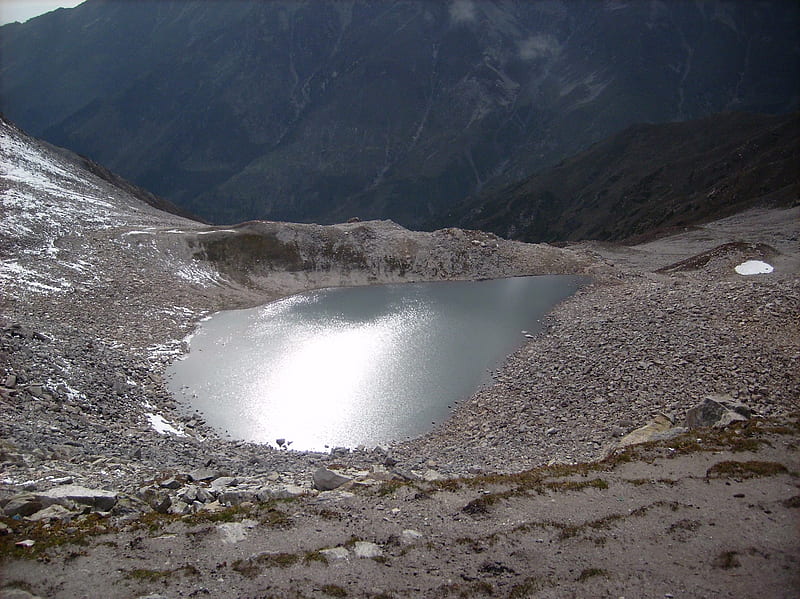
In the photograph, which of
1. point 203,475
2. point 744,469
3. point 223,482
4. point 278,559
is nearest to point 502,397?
point 744,469

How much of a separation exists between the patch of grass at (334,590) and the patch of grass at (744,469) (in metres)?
12.4

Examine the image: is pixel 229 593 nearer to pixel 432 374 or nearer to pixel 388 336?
pixel 432 374

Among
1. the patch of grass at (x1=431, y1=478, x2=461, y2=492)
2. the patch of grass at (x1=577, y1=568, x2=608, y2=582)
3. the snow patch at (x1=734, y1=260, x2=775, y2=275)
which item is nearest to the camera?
the patch of grass at (x1=577, y1=568, x2=608, y2=582)

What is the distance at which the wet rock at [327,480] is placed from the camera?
19.9 meters

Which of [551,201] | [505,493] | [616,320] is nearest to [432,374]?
[616,320]

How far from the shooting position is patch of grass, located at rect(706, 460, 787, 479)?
708 inches

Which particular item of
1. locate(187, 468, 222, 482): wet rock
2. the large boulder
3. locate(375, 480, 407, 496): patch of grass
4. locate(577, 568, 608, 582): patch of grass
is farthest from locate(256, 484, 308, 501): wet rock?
the large boulder

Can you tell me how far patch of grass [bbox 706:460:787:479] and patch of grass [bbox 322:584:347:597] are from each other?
12.4 metres

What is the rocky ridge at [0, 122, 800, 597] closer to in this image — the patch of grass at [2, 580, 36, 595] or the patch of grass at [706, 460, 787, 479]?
the patch of grass at [2, 580, 36, 595]

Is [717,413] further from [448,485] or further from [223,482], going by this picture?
[223,482]

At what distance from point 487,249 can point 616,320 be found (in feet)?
114

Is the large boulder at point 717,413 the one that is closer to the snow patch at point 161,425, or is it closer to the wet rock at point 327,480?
the wet rock at point 327,480

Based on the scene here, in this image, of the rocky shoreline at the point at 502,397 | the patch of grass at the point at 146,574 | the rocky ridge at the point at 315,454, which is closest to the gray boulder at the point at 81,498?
the rocky ridge at the point at 315,454

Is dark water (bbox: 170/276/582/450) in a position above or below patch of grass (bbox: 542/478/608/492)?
below
